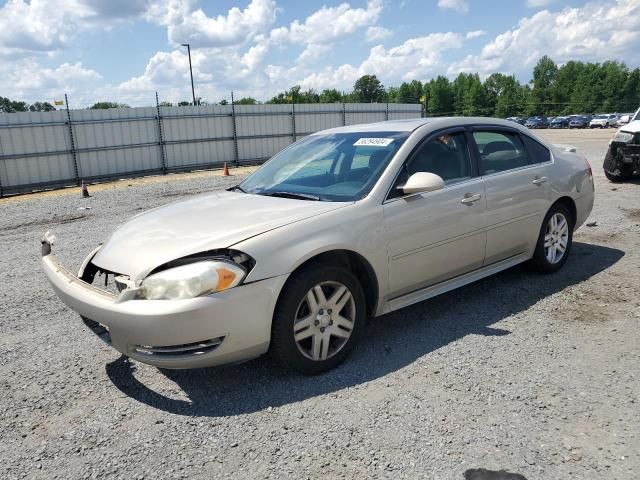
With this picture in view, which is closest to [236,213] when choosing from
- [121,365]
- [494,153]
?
[121,365]

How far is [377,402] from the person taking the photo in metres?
3.02

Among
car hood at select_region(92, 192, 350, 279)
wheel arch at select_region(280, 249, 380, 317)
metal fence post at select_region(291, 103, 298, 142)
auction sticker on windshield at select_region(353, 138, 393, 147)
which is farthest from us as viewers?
metal fence post at select_region(291, 103, 298, 142)

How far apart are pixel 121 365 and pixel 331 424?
1.68 m

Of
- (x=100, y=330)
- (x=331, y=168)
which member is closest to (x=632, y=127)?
(x=331, y=168)

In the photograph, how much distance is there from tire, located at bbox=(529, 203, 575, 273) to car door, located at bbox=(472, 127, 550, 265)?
0.13 m

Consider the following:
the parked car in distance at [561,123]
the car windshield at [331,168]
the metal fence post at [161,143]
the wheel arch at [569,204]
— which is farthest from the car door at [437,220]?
the parked car in distance at [561,123]

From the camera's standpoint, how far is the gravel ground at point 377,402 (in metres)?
2.52

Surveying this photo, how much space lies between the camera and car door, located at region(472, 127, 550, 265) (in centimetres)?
441

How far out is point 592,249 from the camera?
6.15 metres

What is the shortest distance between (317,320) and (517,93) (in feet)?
357

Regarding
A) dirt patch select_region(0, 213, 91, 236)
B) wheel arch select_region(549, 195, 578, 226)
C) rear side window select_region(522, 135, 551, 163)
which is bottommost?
dirt patch select_region(0, 213, 91, 236)

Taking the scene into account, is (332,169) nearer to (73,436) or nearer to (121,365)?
(121,365)

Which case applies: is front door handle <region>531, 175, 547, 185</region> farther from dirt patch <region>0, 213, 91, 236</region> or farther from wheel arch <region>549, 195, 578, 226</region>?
dirt patch <region>0, 213, 91, 236</region>

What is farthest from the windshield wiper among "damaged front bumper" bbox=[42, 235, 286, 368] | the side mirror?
"damaged front bumper" bbox=[42, 235, 286, 368]
